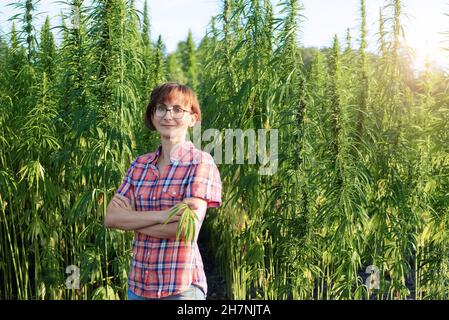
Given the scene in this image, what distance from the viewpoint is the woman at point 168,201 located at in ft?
6.35

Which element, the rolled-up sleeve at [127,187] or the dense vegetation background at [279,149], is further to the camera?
the dense vegetation background at [279,149]

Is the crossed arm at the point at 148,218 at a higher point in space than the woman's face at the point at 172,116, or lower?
lower

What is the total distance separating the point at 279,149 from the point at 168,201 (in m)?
2.00

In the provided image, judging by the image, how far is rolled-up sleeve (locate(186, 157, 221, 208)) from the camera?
1.92 m

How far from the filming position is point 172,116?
2.00 meters

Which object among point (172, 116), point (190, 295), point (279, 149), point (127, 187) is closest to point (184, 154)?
point (172, 116)

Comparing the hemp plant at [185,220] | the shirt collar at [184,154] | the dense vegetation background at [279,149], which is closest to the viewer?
the hemp plant at [185,220]

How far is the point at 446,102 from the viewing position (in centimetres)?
371

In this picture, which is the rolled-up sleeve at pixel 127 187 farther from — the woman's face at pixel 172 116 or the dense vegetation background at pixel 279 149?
the dense vegetation background at pixel 279 149

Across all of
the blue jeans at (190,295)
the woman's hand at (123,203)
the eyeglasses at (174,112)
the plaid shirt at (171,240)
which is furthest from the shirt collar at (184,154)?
the blue jeans at (190,295)

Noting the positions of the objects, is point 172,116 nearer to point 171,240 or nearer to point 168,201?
point 168,201

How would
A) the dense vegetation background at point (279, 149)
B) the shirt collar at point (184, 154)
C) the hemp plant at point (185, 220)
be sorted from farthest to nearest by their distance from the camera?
the dense vegetation background at point (279, 149) < the shirt collar at point (184, 154) < the hemp plant at point (185, 220)

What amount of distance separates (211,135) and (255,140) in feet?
1.36
